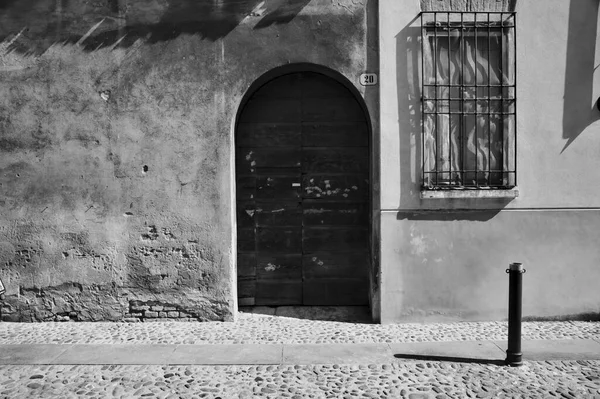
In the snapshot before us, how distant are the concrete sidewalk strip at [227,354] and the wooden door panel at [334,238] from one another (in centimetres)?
163

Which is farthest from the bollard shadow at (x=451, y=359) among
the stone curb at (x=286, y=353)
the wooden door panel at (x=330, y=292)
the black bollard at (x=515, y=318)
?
the wooden door panel at (x=330, y=292)

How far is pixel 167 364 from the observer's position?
15.8 feet

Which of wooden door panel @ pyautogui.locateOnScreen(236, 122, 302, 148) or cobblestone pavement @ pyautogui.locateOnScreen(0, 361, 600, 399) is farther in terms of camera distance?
wooden door panel @ pyautogui.locateOnScreen(236, 122, 302, 148)

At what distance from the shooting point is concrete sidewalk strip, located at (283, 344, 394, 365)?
193 inches

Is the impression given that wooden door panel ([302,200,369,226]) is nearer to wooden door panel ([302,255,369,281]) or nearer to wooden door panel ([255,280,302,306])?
wooden door panel ([302,255,369,281])

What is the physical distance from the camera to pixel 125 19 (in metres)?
6.14

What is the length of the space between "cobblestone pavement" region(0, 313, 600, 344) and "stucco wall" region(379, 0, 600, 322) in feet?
0.87

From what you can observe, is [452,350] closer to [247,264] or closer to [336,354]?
[336,354]

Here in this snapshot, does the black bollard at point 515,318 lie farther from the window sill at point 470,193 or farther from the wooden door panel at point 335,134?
the wooden door panel at point 335,134

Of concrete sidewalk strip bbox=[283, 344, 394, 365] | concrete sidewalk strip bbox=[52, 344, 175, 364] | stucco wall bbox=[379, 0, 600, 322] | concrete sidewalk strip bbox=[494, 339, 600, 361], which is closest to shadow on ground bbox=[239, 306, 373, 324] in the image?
stucco wall bbox=[379, 0, 600, 322]

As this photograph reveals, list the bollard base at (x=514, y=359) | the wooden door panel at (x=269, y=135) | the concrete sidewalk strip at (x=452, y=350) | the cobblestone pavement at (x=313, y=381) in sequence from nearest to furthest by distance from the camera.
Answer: the cobblestone pavement at (x=313, y=381) → the bollard base at (x=514, y=359) → the concrete sidewalk strip at (x=452, y=350) → the wooden door panel at (x=269, y=135)

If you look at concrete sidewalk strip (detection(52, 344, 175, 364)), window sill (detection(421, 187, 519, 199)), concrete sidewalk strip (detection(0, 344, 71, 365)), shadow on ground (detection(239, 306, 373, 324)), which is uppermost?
window sill (detection(421, 187, 519, 199))

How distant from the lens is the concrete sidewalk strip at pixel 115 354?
4.89 metres

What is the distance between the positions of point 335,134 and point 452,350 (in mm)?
2914
